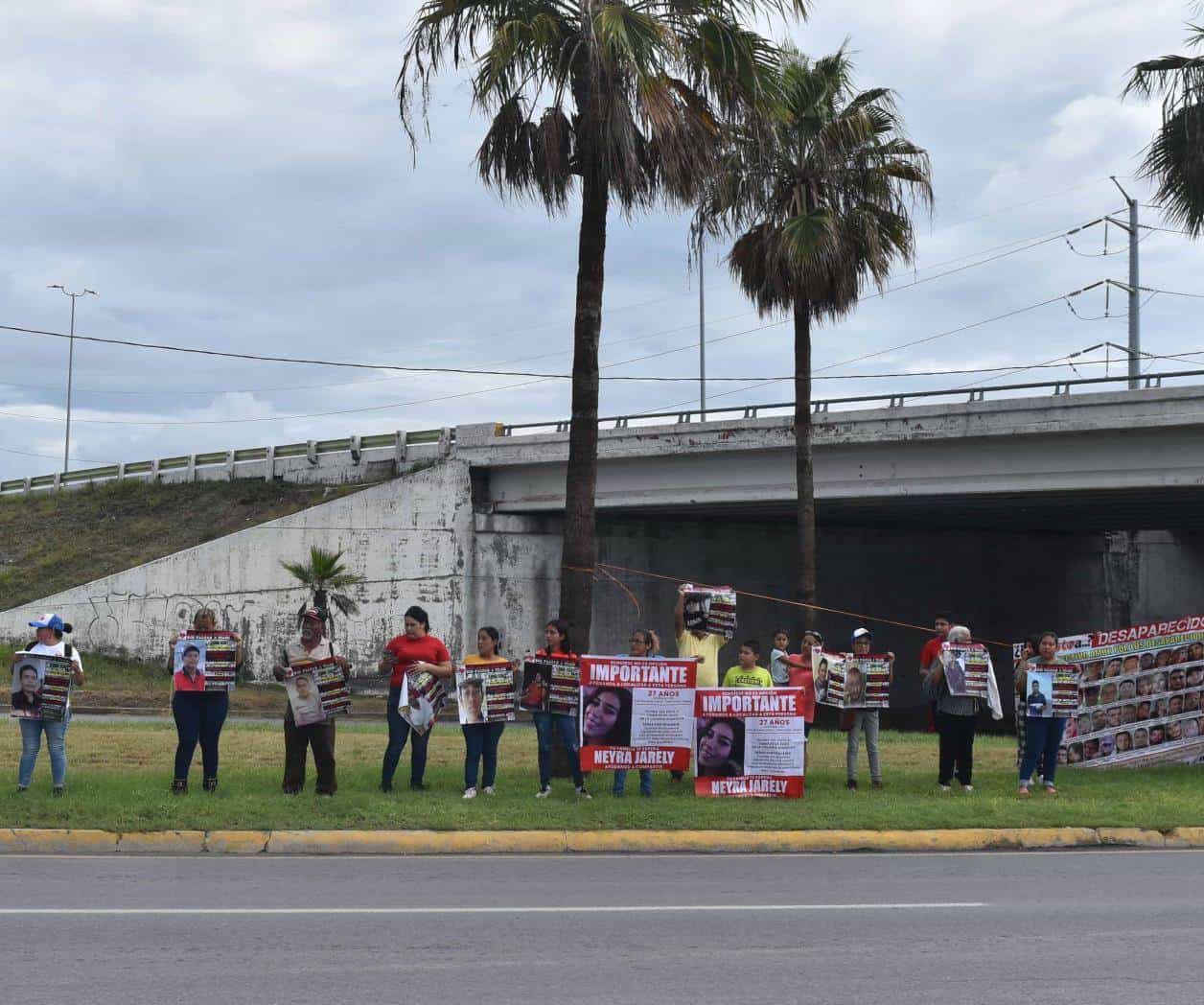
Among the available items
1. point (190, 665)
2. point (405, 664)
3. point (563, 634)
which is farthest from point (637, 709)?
Result: point (190, 665)

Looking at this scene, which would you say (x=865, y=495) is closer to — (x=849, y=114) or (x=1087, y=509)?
(x=1087, y=509)

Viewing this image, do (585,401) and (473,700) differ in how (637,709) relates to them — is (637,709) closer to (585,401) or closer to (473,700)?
(473,700)

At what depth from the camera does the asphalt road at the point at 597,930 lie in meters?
6.37

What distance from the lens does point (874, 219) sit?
2470 cm

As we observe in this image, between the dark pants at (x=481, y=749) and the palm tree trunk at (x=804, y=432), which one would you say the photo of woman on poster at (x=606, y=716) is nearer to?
the dark pants at (x=481, y=749)

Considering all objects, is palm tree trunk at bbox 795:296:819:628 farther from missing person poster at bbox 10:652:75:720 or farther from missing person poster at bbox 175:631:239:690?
missing person poster at bbox 10:652:75:720

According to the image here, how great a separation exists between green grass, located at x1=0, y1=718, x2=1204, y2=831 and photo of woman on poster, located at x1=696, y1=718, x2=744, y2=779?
0.44m

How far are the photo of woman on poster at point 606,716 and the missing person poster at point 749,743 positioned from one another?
0.69 m

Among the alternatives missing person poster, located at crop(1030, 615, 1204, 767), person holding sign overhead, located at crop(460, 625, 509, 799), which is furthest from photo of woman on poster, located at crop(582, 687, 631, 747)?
missing person poster, located at crop(1030, 615, 1204, 767)

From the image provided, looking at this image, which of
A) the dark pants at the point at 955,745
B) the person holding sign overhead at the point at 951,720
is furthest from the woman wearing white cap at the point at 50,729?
the dark pants at the point at 955,745

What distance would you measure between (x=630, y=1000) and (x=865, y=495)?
25925 mm

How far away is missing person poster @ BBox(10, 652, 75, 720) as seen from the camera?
12.2 m

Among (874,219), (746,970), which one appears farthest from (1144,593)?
(746,970)

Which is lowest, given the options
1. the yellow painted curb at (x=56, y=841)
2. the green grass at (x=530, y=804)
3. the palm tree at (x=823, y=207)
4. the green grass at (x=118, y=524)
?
the yellow painted curb at (x=56, y=841)
